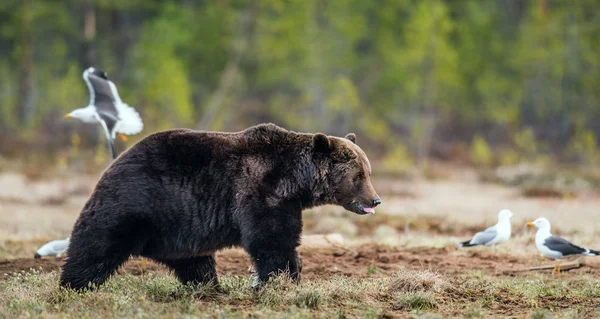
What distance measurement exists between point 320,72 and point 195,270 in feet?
95.9

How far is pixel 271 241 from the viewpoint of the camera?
7.71 m

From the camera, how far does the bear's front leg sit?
7.70 metres

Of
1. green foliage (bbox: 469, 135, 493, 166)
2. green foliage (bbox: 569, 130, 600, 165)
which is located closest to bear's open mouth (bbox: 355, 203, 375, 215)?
green foliage (bbox: 569, 130, 600, 165)

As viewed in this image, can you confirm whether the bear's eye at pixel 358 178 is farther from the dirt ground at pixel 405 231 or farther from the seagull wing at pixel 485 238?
the seagull wing at pixel 485 238

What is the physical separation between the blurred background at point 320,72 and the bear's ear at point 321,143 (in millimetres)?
23547

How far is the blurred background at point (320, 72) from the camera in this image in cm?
3491

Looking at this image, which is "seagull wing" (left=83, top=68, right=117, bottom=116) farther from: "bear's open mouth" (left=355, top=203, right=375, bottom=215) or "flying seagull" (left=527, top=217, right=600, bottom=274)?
"flying seagull" (left=527, top=217, right=600, bottom=274)

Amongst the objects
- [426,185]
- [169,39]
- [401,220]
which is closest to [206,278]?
[401,220]

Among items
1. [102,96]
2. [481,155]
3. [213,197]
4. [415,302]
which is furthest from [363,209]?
[481,155]

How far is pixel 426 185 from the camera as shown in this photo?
97.1 feet

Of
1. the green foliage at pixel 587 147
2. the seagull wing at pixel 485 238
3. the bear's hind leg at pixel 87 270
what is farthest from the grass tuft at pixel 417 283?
the green foliage at pixel 587 147

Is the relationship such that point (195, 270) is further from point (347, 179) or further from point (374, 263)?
point (374, 263)

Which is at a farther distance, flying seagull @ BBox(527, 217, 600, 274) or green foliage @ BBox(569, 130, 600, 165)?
green foliage @ BBox(569, 130, 600, 165)

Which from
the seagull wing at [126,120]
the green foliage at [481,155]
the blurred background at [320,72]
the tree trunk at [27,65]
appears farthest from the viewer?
the green foliage at [481,155]
